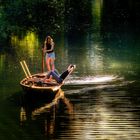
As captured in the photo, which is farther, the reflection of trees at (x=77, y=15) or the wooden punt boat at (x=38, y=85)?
the reflection of trees at (x=77, y=15)

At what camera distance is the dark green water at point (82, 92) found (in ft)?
65.3

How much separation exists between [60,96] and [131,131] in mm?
6648

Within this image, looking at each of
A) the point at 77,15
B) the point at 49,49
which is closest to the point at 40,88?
the point at 49,49

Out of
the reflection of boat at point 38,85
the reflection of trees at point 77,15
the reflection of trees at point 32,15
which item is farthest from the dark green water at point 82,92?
the reflection of trees at point 77,15

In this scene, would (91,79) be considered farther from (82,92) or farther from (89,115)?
(89,115)

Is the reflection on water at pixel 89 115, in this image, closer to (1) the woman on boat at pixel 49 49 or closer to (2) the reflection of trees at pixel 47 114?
(2) the reflection of trees at pixel 47 114

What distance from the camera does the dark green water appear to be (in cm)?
1991

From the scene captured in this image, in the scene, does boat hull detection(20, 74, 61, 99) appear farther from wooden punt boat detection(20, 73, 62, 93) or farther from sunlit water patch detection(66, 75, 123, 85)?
sunlit water patch detection(66, 75, 123, 85)

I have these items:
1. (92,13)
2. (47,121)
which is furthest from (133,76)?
(92,13)

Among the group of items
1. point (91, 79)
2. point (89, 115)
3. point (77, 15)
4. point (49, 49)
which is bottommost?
point (89, 115)

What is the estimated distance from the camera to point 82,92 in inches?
1035

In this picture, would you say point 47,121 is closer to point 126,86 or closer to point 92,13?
point 126,86

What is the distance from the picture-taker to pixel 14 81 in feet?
96.3

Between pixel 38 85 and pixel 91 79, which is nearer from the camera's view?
pixel 38 85
